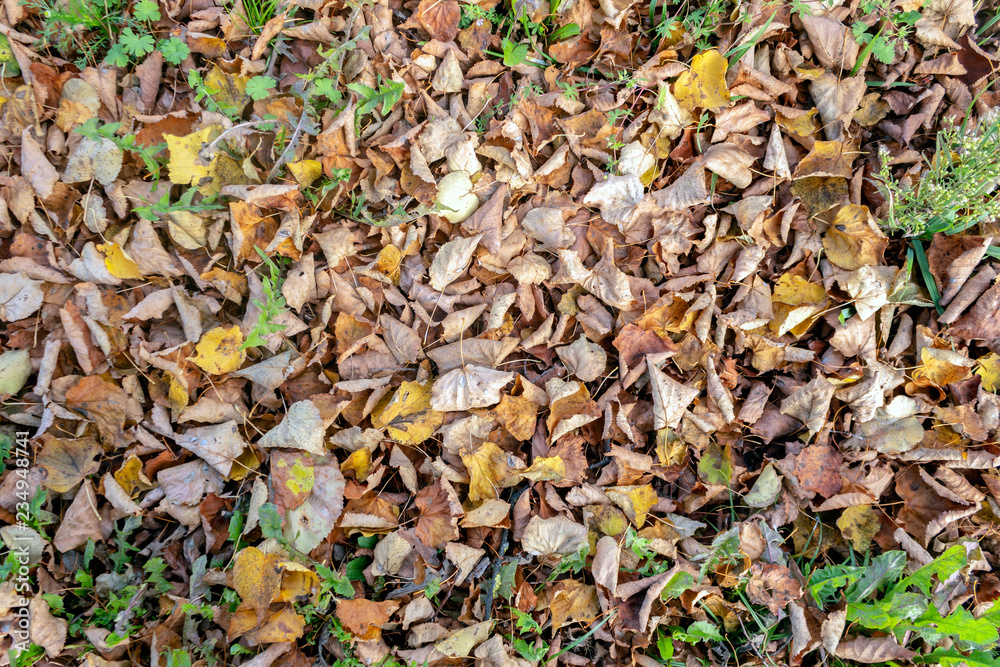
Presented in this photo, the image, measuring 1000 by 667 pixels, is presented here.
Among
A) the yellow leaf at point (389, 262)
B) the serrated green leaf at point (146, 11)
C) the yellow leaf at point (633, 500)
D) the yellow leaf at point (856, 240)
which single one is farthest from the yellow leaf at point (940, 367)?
the serrated green leaf at point (146, 11)

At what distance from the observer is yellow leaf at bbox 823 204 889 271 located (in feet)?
6.33

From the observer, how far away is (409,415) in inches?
71.3

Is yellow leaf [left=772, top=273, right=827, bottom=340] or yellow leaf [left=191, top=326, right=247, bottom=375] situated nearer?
yellow leaf [left=191, top=326, right=247, bottom=375]

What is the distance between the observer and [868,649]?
176 cm

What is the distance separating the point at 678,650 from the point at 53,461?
6.87 feet

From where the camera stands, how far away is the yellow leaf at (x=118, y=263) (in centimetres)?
182

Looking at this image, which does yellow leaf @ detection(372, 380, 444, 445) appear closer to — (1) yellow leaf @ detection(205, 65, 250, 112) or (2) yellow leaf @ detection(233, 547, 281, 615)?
(2) yellow leaf @ detection(233, 547, 281, 615)

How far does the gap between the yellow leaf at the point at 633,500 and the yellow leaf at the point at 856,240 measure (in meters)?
1.08

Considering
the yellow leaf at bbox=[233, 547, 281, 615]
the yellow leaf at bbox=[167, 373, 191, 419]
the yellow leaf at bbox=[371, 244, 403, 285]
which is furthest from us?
the yellow leaf at bbox=[371, 244, 403, 285]

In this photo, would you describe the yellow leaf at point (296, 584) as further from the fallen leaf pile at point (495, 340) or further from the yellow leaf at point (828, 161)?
the yellow leaf at point (828, 161)

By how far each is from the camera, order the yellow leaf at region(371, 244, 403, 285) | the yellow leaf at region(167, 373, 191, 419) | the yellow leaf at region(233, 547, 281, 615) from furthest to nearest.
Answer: the yellow leaf at region(371, 244, 403, 285)
the yellow leaf at region(167, 373, 191, 419)
the yellow leaf at region(233, 547, 281, 615)

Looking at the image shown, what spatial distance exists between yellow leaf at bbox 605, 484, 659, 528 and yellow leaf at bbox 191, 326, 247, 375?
1306mm

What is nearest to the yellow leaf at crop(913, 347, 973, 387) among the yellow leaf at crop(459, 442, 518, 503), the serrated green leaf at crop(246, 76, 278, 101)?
the yellow leaf at crop(459, 442, 518, 503)

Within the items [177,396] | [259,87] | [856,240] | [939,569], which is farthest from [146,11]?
[939,569]
